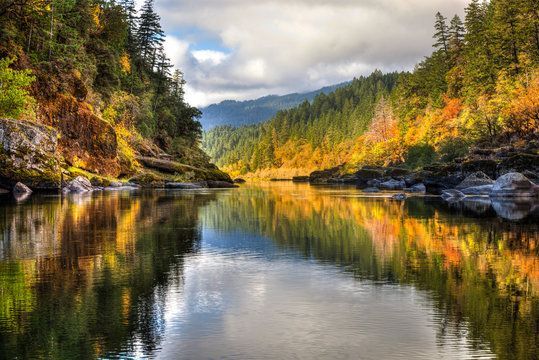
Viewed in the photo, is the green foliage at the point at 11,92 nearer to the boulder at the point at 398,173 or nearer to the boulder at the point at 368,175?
the boulder at the point at 398,173

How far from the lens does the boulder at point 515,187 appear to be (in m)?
37.8

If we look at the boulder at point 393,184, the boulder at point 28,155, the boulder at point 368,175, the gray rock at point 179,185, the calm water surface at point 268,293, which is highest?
the boulder at point 28,155

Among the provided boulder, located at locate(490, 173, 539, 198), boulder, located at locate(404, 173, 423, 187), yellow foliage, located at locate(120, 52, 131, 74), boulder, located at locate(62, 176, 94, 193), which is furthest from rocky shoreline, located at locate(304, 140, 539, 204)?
yellow foliage, located at locate(120, 52, 131, 74)

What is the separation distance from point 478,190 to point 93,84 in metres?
48.5

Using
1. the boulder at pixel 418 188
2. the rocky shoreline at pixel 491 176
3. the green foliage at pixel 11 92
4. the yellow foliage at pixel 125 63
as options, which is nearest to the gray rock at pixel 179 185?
the green foliage at pixel 11 92

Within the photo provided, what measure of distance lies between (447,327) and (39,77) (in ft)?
176

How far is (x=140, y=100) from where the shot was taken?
7688cm

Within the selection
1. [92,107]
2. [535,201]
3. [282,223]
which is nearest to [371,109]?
[92,107]

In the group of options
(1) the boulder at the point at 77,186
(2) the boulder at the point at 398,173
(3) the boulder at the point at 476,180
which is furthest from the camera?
(2) the boulder at the point at 398,173

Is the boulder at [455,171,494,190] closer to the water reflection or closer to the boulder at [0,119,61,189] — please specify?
the water reflection

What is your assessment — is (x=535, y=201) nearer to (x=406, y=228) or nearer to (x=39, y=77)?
(x=406, y=228)

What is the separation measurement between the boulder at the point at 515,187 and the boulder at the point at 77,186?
33776 millimetres

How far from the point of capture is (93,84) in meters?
69.2

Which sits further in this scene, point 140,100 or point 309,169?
point 309,169
